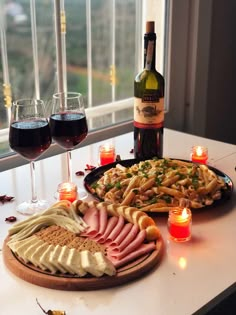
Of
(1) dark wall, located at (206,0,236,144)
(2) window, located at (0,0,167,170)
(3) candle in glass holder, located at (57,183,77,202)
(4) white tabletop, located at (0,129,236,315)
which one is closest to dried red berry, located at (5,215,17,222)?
(4) white tabletop, located at (0,129,236,315)

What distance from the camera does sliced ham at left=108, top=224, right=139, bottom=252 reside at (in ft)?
2.86

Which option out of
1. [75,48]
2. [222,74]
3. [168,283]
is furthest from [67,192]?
[222,74]

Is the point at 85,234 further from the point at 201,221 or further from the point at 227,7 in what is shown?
the point at 227,7

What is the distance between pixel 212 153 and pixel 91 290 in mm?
756

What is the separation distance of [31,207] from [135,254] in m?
0.34

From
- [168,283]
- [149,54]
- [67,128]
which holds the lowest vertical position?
[168,283]

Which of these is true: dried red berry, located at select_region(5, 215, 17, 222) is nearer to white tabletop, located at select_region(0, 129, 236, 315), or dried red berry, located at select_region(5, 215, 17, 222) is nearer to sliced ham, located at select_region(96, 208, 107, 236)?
white tabletop, located at select_region(0, 129, 236, 315)

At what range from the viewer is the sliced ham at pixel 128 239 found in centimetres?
87

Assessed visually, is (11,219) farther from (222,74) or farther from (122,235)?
(222,74)

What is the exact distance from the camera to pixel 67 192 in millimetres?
1119

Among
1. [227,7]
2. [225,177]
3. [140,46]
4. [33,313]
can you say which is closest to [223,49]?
[227,7]

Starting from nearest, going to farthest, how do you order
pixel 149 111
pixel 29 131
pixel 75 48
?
pixel 29 131, pixel 149 111, pixel 75 48

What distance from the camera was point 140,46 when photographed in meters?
2.30

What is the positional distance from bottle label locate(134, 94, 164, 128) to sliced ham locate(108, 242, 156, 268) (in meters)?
0.44
